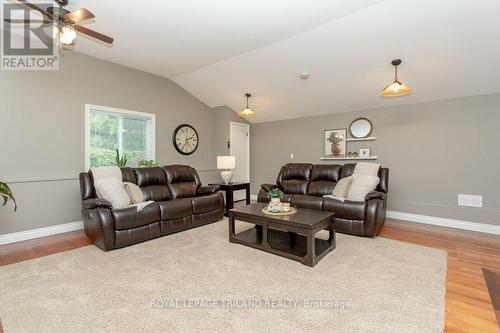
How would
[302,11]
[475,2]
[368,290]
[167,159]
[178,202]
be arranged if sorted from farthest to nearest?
1. [167,159]
2. [178,202]
3. [302,11]
4. [475,2]
5. [368,290]

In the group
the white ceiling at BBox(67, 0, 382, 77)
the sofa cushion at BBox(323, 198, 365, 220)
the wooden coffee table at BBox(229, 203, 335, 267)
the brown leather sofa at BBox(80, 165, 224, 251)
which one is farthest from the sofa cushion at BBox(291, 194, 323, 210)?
the white ceiling at BBox(67, 0, 382, 77)

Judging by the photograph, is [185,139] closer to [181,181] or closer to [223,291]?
[181,181]

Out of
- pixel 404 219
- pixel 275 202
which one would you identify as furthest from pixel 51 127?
pixel 404 219

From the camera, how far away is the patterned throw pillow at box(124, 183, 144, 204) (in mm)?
3472

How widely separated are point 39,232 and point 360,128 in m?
5.72

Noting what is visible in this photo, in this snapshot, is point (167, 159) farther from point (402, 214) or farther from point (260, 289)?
point (402, 214)

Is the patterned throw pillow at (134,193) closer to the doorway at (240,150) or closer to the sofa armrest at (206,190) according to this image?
the sofa armrest at (206,190)

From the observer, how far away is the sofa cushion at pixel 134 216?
301cm

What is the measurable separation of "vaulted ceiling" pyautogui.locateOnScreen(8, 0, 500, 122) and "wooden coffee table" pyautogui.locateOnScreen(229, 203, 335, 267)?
2386 millimetres

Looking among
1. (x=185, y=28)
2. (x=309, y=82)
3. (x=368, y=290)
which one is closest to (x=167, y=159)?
(x=185, y=28)

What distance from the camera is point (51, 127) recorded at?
3740 mm

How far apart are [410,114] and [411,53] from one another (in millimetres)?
1435

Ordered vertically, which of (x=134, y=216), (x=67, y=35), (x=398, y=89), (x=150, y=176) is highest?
(x=67, y=35)

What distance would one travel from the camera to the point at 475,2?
2.55 m
